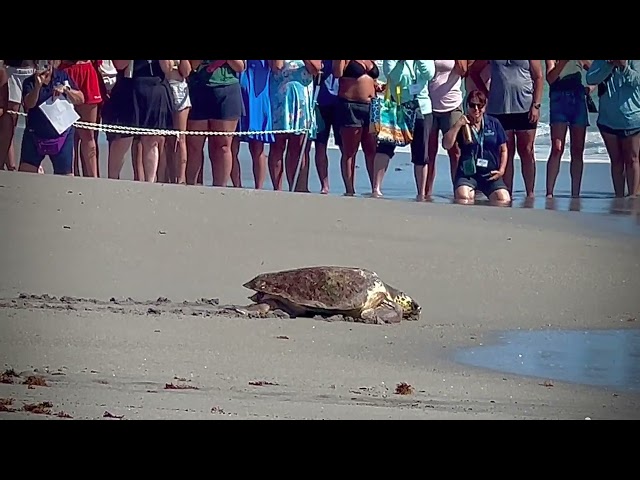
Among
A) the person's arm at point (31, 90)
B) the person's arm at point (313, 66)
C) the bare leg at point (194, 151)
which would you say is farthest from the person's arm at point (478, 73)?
the person's arm at point (31, 90)

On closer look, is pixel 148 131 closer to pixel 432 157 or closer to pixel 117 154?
pixel 117 154

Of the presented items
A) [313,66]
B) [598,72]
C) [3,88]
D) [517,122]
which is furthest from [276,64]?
[598,72]

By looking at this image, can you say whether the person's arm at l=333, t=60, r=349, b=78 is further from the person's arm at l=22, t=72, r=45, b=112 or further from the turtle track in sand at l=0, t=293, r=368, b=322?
the person's arm at l=22, t=72, r=45, b=112

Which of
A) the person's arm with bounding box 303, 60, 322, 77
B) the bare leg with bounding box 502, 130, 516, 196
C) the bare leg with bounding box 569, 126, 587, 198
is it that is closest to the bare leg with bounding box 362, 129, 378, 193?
the person's arm with bounding box 303, 60, 322, 77

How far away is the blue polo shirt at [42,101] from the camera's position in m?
4.66

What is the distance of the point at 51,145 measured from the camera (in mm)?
4723

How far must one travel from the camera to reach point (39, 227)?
182 inches

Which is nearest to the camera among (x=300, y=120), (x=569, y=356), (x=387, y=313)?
(x=569, y=356)

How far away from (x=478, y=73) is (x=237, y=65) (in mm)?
932

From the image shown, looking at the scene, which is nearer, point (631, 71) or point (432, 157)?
point (631, 71)

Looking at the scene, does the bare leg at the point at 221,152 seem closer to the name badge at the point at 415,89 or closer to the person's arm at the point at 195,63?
the person's arm at the point at 195,63

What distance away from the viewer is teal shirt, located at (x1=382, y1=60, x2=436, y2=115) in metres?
4.53

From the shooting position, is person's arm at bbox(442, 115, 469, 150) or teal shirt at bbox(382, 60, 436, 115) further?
person's arm at bbox(442, 115, 469, 150)
